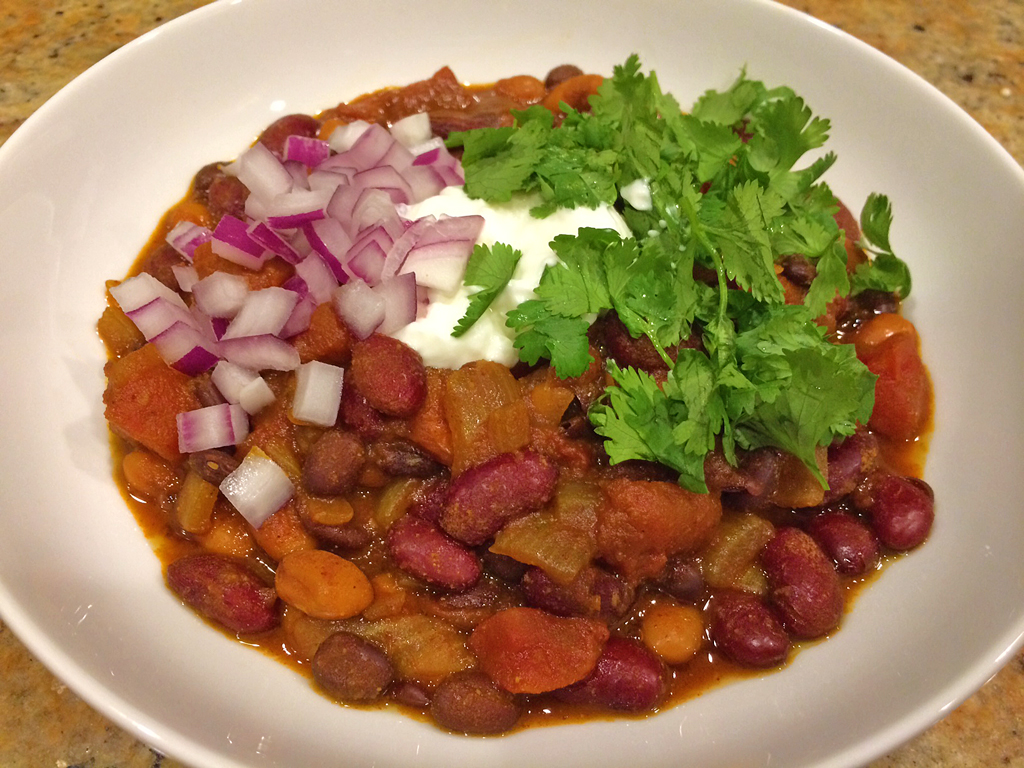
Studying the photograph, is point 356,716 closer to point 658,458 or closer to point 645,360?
point 658,458

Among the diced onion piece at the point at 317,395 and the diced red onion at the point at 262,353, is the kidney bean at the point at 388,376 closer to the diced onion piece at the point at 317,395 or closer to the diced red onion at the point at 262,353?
the diced onion piece at the point at 317,395

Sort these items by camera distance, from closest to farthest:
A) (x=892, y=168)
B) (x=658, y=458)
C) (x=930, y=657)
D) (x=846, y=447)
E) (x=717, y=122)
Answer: (x=930, y=657) < (x=658, y=458) < (x=846, y=447) < (x=717, y=122) < (x=892, y=168)

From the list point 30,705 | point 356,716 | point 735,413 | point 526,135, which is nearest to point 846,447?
point 735,413

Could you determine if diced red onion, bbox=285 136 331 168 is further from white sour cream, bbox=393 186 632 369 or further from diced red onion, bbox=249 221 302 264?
white sour cream, bbox=393 186 632 369

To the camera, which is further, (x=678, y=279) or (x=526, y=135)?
(x=526, y=135)

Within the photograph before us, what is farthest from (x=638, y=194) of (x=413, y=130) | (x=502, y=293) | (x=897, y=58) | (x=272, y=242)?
(x=897, y=58)

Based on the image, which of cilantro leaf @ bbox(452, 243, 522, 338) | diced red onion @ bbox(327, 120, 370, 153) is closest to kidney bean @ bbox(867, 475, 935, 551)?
cilantro leaf @ bbox(452, 243, 522, 338)
